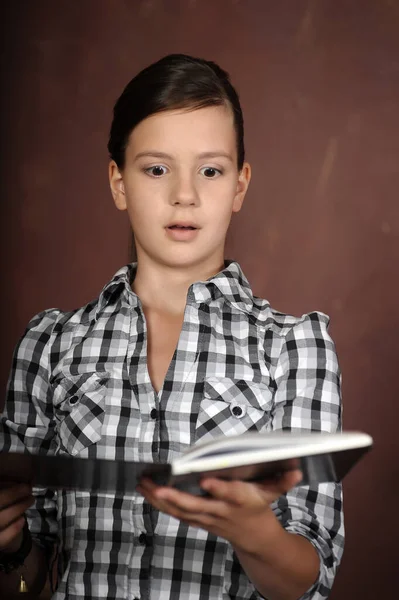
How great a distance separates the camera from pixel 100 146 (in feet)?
6.37

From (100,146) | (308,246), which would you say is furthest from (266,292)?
(100,146)

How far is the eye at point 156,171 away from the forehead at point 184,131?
32 mm

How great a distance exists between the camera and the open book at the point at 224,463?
777mm

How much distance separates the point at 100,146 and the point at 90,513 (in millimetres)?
1006

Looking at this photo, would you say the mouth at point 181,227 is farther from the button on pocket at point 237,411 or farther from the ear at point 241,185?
the button on pocket at point 237,411

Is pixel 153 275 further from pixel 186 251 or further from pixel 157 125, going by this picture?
pixel 157 125

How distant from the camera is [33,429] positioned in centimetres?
130

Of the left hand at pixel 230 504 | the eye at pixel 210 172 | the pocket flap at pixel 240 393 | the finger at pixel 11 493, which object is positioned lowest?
the finger at pixel 11 493

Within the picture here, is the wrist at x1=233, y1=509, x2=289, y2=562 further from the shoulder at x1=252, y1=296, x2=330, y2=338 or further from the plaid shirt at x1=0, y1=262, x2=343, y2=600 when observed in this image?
the shoulder at x1=252, y1=296, x2=330, y2=338

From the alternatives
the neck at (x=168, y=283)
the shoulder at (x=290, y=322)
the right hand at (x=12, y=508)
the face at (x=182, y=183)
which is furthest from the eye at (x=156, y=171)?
the right hand at (x=12, y=508)

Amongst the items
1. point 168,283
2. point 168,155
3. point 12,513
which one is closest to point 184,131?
point 168,155

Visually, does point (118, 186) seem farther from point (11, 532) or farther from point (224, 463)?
point (224, 463)

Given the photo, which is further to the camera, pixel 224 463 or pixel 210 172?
pixel 210 172

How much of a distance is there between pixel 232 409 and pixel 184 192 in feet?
1.14
